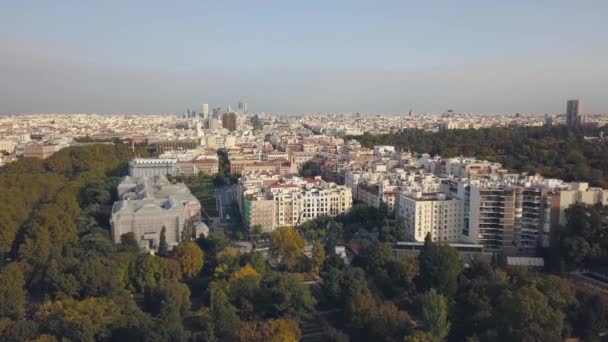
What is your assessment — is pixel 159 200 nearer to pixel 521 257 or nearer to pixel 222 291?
pixel 222 291

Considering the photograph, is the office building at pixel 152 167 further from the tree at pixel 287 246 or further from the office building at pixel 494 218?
the office building at pixel 494 218

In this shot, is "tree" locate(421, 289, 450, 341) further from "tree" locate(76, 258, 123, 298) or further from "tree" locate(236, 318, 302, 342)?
"tree" locate(76, 258, 123, 298)

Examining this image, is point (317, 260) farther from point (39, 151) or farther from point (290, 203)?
point (39, 151)

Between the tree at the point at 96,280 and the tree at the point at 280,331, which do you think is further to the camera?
the tree at the point at 96,280

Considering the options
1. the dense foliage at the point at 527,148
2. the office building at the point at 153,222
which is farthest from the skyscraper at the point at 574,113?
the office building at the point at 153,222

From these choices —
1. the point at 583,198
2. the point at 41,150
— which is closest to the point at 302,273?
the point at 583,198

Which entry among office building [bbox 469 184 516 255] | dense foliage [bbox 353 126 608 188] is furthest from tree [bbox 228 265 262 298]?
dense foliage [bbox 353 126 608 188]
